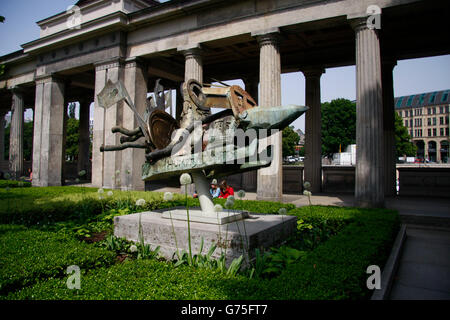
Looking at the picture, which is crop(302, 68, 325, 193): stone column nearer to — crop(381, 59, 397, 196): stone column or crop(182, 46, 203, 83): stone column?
crop(381, 59, 397, 196): stone column

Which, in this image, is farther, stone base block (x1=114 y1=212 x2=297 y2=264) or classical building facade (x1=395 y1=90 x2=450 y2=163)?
classical building facade (x1=395 y1=90 x2=450 y2=163)

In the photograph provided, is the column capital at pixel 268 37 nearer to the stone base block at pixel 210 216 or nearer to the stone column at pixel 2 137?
the stone base block at pixel 210 216

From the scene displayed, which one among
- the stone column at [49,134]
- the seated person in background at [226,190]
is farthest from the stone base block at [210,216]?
the stone column at [49,134]

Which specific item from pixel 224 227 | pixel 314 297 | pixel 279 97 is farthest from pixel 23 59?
pixel 314 297

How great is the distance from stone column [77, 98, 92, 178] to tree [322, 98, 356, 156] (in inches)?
1877

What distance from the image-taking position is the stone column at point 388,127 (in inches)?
645

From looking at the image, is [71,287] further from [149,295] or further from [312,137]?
[312,137]

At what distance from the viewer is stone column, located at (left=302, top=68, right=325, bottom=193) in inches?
716

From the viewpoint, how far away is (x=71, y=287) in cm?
371

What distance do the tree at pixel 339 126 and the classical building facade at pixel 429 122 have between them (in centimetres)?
4710

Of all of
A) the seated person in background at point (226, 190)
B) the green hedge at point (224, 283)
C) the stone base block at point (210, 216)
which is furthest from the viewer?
the seated person in background at point (226, 190)

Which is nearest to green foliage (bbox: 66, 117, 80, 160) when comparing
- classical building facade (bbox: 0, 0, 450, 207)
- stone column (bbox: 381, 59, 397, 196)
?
classical building facade (bbox: 0, 0, 450, 207)

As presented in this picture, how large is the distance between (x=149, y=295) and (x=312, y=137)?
16.3m

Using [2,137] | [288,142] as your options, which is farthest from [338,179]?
[288,142]
